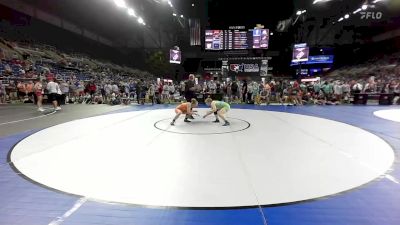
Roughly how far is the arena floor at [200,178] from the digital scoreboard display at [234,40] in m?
16.7

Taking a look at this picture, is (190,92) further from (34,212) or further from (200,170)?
(34,212)

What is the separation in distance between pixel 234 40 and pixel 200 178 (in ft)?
65.4

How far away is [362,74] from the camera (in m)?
30.6

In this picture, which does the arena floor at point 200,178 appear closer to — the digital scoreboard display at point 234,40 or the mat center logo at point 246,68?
the digital scoreboard display at point 234,40

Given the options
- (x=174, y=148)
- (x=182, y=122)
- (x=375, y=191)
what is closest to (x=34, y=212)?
(x=174, y=148)

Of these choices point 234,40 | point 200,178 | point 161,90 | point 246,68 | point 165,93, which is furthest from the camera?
point 246,68

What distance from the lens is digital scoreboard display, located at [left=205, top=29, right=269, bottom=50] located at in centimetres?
2191

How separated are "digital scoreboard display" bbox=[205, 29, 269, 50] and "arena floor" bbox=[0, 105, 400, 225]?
16.7m

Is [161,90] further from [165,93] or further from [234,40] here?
[234,40]

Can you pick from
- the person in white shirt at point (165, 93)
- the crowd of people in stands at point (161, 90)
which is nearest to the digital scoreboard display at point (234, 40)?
the crowd of people in stands at point (161, 90)

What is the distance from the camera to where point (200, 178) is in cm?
363

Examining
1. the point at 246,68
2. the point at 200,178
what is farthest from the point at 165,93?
the point at 200,178

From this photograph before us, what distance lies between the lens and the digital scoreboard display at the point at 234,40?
21.9 metres

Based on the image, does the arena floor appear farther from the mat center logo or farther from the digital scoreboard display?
the mat center logo
